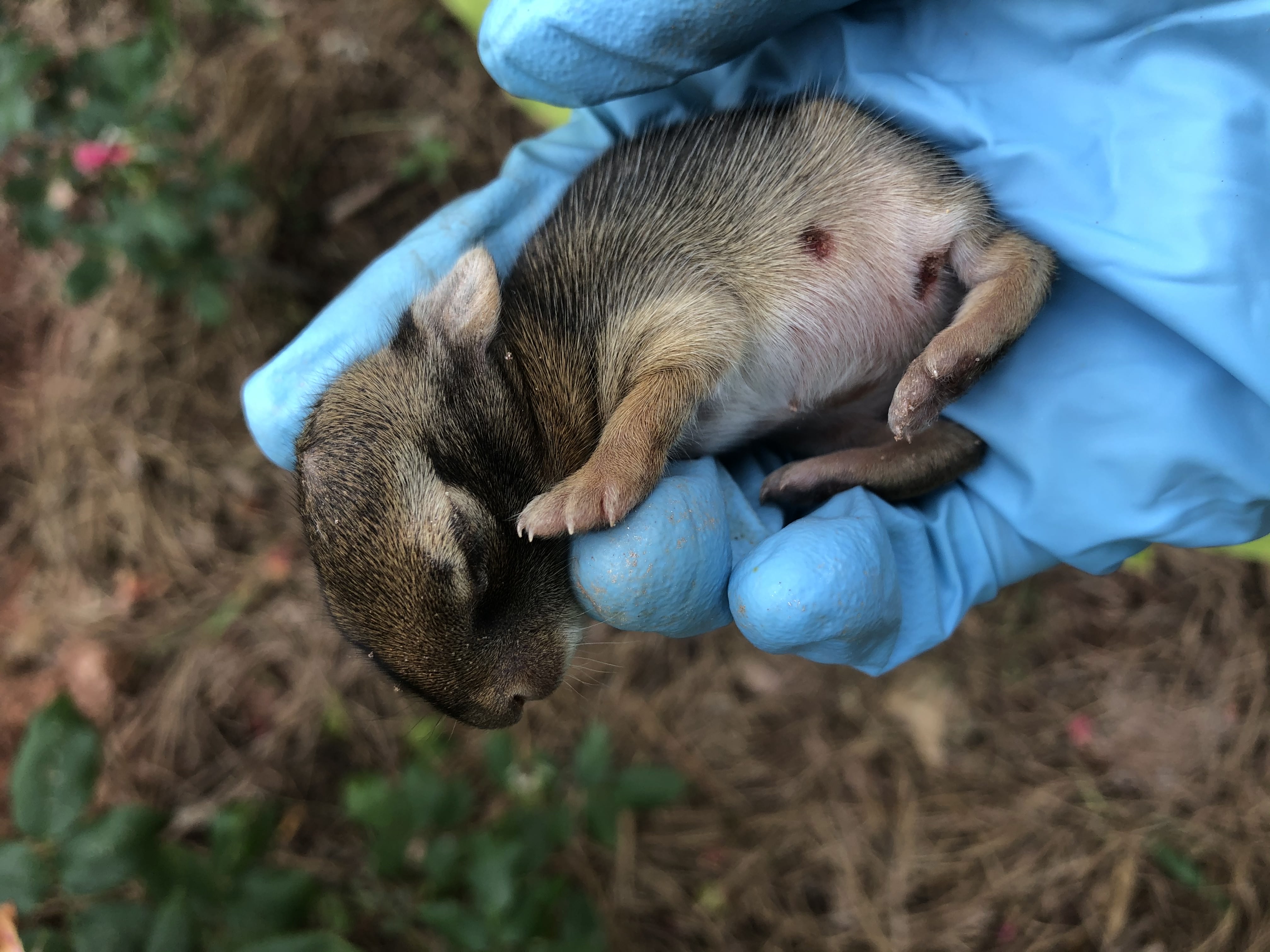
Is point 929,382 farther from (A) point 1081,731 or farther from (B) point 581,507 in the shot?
(A) point 1081,731

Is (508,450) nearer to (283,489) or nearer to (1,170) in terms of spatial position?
(283,489)

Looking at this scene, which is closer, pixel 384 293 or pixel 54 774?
pixel 54 774

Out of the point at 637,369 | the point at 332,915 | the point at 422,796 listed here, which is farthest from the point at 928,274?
the point at 332,915

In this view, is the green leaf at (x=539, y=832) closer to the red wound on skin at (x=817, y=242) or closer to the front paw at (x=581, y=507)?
the front paw at (x=581, y=507)

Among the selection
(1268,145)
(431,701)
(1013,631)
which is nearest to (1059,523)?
(1268,145)

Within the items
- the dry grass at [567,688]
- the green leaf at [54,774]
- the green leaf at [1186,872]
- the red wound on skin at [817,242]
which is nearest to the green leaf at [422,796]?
the dry grass at [567,688]
